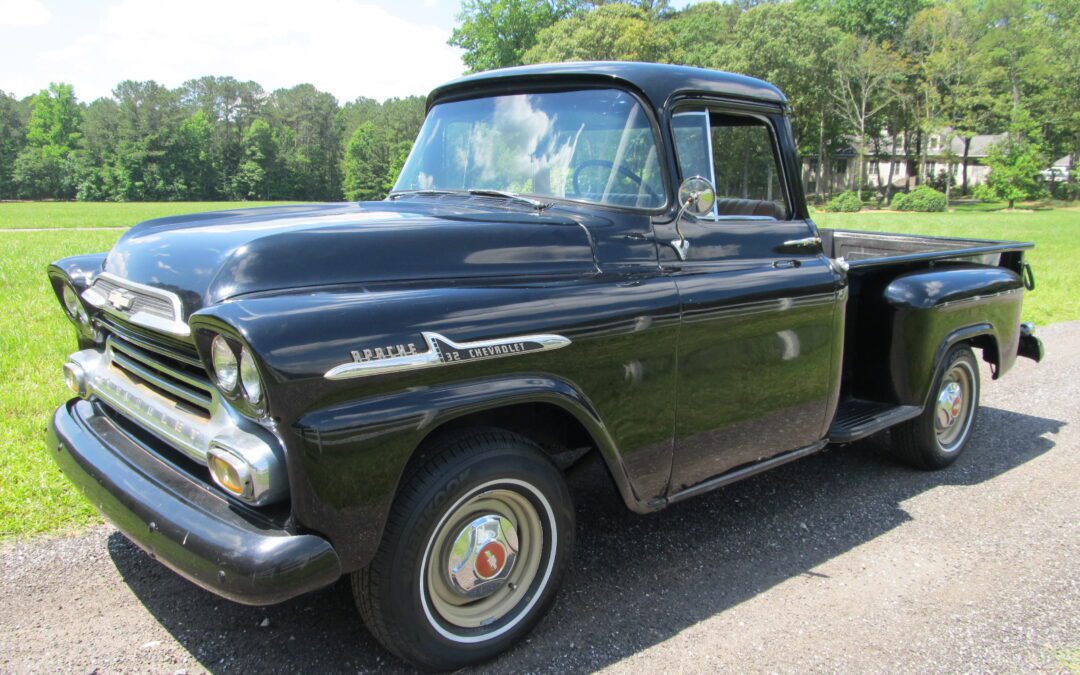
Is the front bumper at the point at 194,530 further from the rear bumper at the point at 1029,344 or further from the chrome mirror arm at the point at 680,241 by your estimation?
the rear bumper at the point at 1029,344

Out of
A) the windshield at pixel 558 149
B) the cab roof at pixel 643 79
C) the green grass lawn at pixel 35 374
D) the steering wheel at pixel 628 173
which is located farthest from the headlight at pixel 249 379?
the green grass lawn at pixel 35 374

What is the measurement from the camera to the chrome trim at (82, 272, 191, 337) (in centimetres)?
240

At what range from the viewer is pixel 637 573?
10.8 ft

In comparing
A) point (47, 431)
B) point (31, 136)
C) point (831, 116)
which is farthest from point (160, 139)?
point (47, 431)

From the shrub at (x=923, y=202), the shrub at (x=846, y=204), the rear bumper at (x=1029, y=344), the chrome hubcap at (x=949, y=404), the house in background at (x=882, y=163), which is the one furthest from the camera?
the house in background at (x=882, y=163)

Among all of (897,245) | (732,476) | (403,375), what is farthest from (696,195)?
(897,245)

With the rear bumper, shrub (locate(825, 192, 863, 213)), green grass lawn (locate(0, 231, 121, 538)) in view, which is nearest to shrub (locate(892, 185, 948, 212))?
shrub (locate(825, 192, 863, 213))

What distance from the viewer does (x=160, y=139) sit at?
78.5 meters

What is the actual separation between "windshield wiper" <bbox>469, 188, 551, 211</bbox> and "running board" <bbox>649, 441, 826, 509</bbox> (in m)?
1.32

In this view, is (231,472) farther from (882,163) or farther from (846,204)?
(882,163)

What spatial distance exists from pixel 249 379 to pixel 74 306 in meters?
1.79

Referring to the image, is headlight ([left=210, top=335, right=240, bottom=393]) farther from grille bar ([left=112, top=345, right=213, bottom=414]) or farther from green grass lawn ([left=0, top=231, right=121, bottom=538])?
green grass lawn ([left=0, top=231, right=121, bottom=538])

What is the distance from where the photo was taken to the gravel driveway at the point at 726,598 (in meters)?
2.69

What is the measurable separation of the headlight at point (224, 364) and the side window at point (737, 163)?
6.98ft
